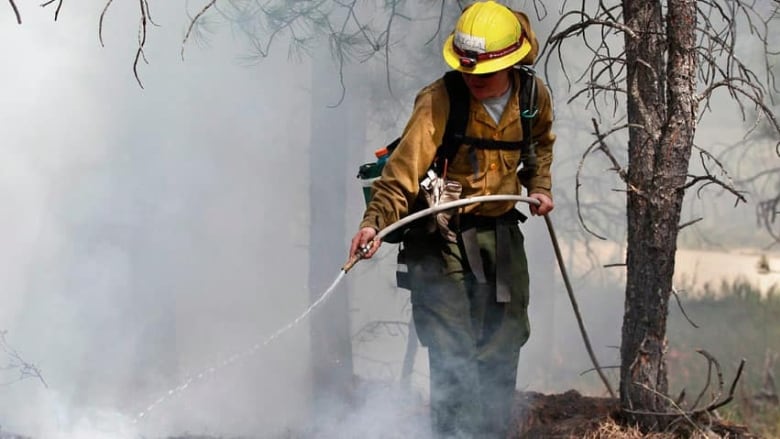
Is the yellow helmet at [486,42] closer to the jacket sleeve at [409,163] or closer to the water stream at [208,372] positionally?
the jacket sleeve at [409,163]

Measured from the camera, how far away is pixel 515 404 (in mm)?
4930

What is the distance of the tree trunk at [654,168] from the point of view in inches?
160

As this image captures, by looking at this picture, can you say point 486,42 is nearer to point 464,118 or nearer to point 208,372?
point 464,118

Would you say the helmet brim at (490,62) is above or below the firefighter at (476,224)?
above

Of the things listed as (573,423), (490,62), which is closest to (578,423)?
(573,423)

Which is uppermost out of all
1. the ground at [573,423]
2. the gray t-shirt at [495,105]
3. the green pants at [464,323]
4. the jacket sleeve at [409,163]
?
the gray t-shirt at [495,105]

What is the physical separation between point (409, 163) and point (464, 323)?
752mm

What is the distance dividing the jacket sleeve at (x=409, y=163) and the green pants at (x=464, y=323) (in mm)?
289

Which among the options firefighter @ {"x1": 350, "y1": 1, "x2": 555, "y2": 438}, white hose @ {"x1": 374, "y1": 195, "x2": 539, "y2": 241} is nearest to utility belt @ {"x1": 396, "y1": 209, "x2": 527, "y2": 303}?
firefighter @ {"x1": 350, "y1": 1, "x2": 555, "y2": 438}

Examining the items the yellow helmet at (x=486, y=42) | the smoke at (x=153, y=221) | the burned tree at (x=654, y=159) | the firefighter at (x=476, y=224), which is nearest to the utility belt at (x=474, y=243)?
the firefighter at (x=476, y=224)

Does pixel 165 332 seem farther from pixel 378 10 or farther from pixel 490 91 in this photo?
pixel 490 91

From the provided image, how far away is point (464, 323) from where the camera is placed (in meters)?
4.17

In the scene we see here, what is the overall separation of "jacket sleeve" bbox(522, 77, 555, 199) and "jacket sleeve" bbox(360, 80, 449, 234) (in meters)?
0.45

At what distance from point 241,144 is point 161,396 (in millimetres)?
1602
